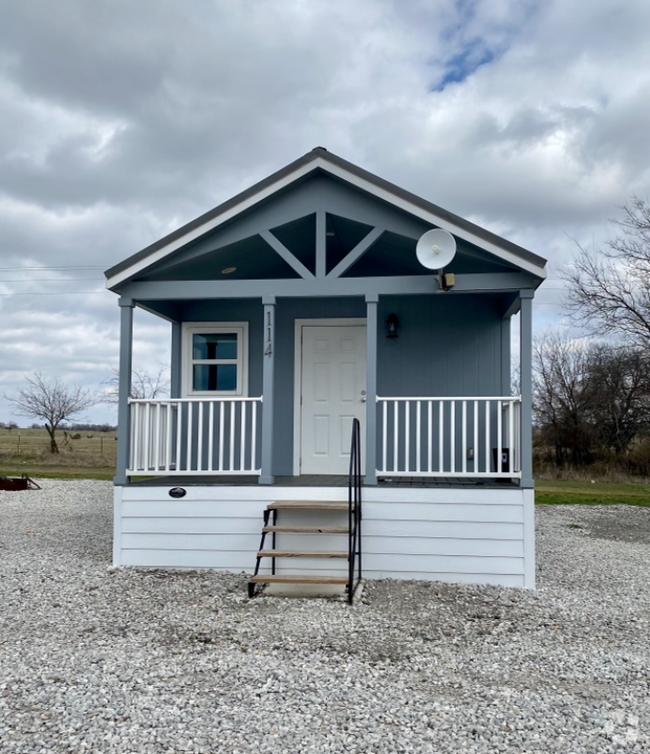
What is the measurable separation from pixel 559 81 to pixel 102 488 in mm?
12198

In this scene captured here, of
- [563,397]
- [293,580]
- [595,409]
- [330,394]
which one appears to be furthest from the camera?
[563,397]

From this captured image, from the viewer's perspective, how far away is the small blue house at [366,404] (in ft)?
18.5

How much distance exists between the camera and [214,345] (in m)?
7.76

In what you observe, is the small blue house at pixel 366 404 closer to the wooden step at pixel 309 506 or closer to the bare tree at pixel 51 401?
the wooden step at pixel 309 506

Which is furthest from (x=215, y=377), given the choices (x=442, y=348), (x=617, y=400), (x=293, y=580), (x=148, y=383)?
(x=148, y=383)

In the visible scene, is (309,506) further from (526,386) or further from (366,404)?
(526,386)

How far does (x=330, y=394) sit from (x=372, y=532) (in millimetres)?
2160

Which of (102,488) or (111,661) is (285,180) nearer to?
(111,661)

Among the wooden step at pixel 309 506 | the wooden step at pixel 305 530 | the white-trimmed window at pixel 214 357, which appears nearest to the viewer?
the wooden step at pixel 305 530

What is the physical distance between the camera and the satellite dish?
17.7 feet

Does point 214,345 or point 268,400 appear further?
point 214,345

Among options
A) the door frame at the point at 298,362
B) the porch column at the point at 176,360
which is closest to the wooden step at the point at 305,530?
the door frame at the point at 298,362

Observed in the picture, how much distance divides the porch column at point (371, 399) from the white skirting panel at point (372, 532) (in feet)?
0.65

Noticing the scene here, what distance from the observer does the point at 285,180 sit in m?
5.93
